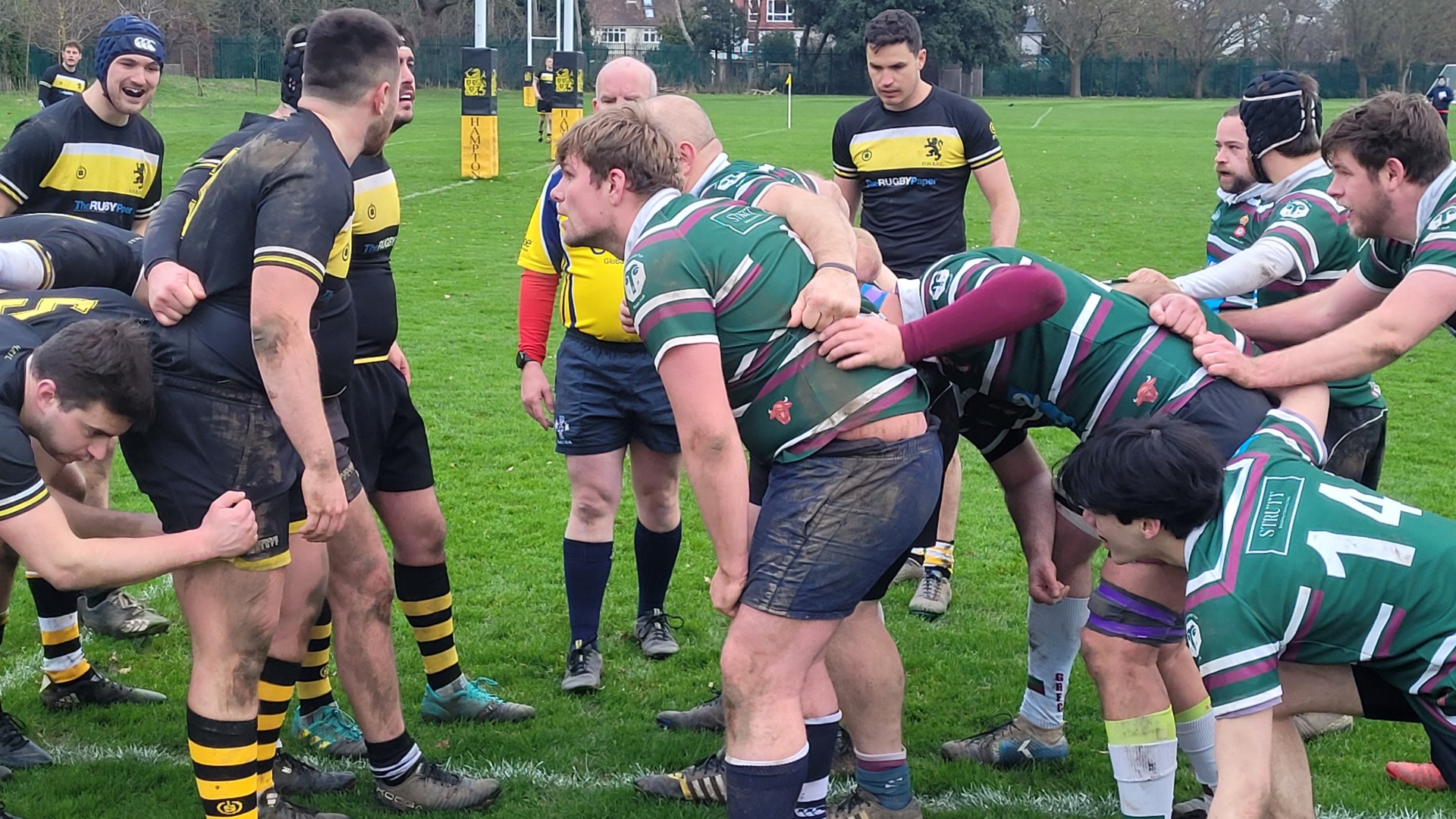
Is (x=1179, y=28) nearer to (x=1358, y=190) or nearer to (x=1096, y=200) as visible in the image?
(x=1096, y=200)

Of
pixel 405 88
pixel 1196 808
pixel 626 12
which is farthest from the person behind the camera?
pixel 626 12

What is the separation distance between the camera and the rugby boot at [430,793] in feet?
13.2

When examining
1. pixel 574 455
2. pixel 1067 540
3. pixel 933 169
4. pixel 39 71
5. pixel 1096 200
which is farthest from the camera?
pixel 39 71

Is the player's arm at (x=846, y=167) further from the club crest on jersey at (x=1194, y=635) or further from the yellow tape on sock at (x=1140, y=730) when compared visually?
the club crest on jersey at (x=1194, y=635)

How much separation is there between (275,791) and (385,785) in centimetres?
33

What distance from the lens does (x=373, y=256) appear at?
4441 millimetres

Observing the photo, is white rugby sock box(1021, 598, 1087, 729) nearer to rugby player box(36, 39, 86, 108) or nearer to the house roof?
rugby player box(36, 39, 86, 108)

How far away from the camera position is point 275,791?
393cm

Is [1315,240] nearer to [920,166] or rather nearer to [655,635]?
[920,166]

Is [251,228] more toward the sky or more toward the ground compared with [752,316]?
more toward the sky

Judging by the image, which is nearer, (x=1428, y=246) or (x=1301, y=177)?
(x=1428, y=246)

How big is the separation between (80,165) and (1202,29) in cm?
7771

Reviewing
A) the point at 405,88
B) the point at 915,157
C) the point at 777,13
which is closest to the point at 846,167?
the point at 915,157

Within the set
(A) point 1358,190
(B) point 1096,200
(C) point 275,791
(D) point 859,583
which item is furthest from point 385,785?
(B) point 1096,200
